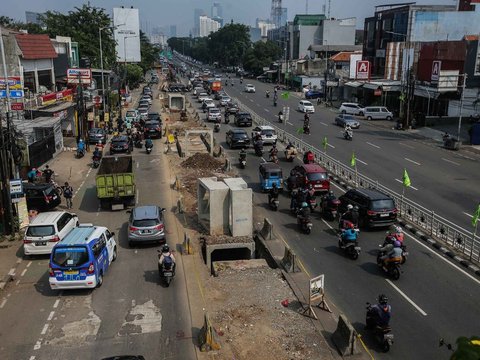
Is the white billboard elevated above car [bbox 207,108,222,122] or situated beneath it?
elevated above

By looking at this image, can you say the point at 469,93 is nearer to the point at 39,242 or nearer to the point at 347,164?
the point at 347,164

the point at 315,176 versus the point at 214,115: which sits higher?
the point at 214,115

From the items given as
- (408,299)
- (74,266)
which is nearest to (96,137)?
(74,266)

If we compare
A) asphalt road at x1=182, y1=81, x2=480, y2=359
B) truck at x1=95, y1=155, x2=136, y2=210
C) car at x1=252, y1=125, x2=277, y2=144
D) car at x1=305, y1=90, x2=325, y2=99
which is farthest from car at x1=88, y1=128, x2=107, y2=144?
car at x1=305, y1=90, x2=325, y2=99

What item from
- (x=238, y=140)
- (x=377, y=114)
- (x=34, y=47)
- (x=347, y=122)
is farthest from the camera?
(x=377, y=114)

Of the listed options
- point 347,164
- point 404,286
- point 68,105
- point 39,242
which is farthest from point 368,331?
point 68,105

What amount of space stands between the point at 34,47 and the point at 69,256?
40375 mm

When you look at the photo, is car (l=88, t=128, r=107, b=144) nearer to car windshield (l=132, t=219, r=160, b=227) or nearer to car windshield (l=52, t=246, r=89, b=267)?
car windshield (l=132, t=219, r=160, b=227)

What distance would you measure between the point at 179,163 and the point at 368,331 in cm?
2675

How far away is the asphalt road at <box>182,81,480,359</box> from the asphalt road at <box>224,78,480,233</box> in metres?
5.68

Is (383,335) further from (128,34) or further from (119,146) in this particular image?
(128,34)

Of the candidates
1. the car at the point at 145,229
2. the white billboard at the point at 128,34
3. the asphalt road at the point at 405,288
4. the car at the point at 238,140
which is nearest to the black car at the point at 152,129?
the car at the point at 238,140

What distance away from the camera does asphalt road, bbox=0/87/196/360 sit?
14.2 m

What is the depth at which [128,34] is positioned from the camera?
407ft
